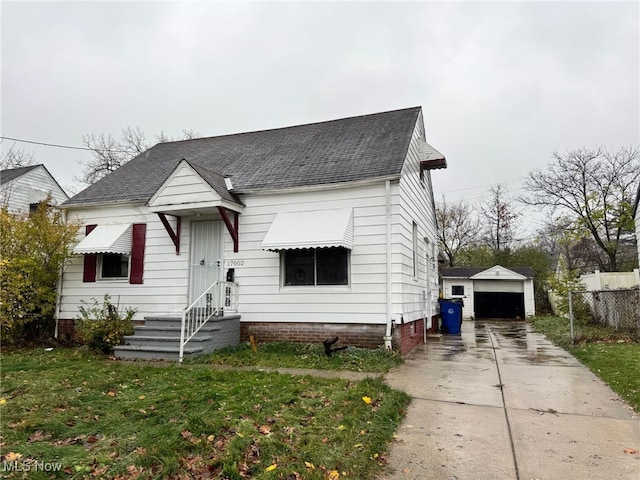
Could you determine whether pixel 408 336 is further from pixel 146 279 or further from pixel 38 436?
pixel 38 436

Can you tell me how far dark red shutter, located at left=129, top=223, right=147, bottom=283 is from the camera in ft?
34.6

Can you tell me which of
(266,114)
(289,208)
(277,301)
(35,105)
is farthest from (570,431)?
(266,114)

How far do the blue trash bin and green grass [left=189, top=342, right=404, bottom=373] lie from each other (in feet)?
20.8

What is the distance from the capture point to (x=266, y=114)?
2653cm

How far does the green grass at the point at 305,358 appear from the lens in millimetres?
7242

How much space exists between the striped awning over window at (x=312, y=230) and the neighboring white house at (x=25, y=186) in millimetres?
15347

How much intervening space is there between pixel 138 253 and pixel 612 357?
1109 centimetres

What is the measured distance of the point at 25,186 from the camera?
66.7 ft

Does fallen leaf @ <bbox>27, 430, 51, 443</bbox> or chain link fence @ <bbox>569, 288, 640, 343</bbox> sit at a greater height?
chain link fence @ <bbox>569, 288, 640, 343</bbox>

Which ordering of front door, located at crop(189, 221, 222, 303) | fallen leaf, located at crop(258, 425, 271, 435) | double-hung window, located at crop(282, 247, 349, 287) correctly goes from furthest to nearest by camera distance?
front door, located at crop(189, 221, 222, 303)
double-hung window, located at crop(282, 247, 349, 287)
fallen leaf, located at crop(258, 425, 271, 435)

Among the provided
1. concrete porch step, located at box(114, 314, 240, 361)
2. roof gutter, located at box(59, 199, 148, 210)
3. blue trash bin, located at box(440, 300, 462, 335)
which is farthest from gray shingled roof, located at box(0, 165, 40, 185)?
blue trash bin, located at box(440, 300, 462, 335)

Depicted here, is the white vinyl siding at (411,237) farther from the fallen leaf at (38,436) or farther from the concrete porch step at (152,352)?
the fallen leaf at (38,436)

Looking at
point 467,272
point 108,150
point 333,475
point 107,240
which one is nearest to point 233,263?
point 107,240

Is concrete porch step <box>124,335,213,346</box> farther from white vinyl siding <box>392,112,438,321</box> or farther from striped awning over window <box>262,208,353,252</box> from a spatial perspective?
white vinyl siding <box>392,112,438,321</box>
